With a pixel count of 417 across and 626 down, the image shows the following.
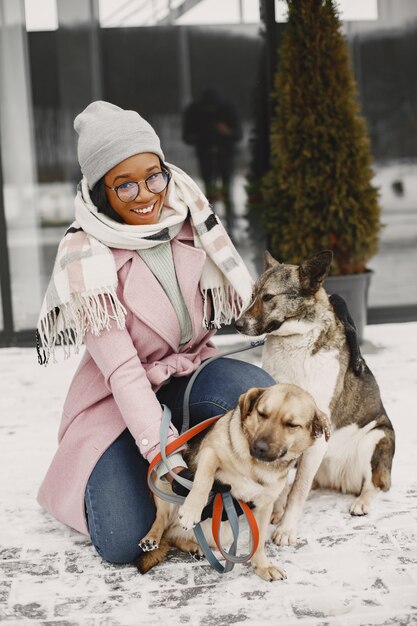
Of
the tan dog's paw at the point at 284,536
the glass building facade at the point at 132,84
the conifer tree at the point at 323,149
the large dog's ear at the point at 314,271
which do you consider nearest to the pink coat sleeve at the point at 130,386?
the tan dog's paw at the point at 284,536

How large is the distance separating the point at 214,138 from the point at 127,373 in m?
3.72

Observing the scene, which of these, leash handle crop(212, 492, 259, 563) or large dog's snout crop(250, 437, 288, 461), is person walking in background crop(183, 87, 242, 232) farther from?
large dog's snout crop(250, 437, 288, 461)

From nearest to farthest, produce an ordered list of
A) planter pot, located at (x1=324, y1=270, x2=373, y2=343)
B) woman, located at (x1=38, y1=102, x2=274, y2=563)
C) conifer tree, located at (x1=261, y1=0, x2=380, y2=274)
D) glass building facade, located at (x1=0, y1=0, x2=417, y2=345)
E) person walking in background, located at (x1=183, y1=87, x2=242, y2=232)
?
1. woman, located at (x1=38, y1=102, x2=274, y2=563)
2. conifer tree, located at (x1=261, y1=0, x2=380, y2=274)
3. planter pot, located at (x1=324, y1=270, x2=373, y2=343)
4. glass building facade, located at (x1=0, y1=0, x2=417, y2=345)
5. person walking in background, located at (x1=183, y1=87, x2=242, y2=232)

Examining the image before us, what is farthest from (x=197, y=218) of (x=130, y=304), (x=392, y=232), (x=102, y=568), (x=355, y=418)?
(x=392, y=232)

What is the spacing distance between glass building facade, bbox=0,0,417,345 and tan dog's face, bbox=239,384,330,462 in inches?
151

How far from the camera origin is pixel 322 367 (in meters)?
3.14

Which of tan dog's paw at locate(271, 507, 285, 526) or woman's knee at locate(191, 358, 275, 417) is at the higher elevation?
woman's knee at locate(191, 358, 275, 417)

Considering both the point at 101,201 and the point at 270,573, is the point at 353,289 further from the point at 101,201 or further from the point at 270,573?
the point at 270,573

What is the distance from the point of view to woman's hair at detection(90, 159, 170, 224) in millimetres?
2928

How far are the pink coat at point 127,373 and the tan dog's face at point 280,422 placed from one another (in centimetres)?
32

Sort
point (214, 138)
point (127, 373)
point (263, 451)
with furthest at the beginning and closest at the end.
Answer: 1. point (214, 138)
2. point (127, 373)
3. point (263, 451)

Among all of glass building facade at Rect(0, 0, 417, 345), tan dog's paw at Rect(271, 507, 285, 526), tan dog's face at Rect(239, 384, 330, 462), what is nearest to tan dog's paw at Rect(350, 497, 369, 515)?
tan dog's paw at Rect(271, 507, 285, 526)

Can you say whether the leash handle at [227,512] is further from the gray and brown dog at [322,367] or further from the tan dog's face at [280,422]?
the gray and brown dog at [322,367]

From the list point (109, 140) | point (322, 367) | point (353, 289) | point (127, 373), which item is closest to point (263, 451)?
point (127, 373)
